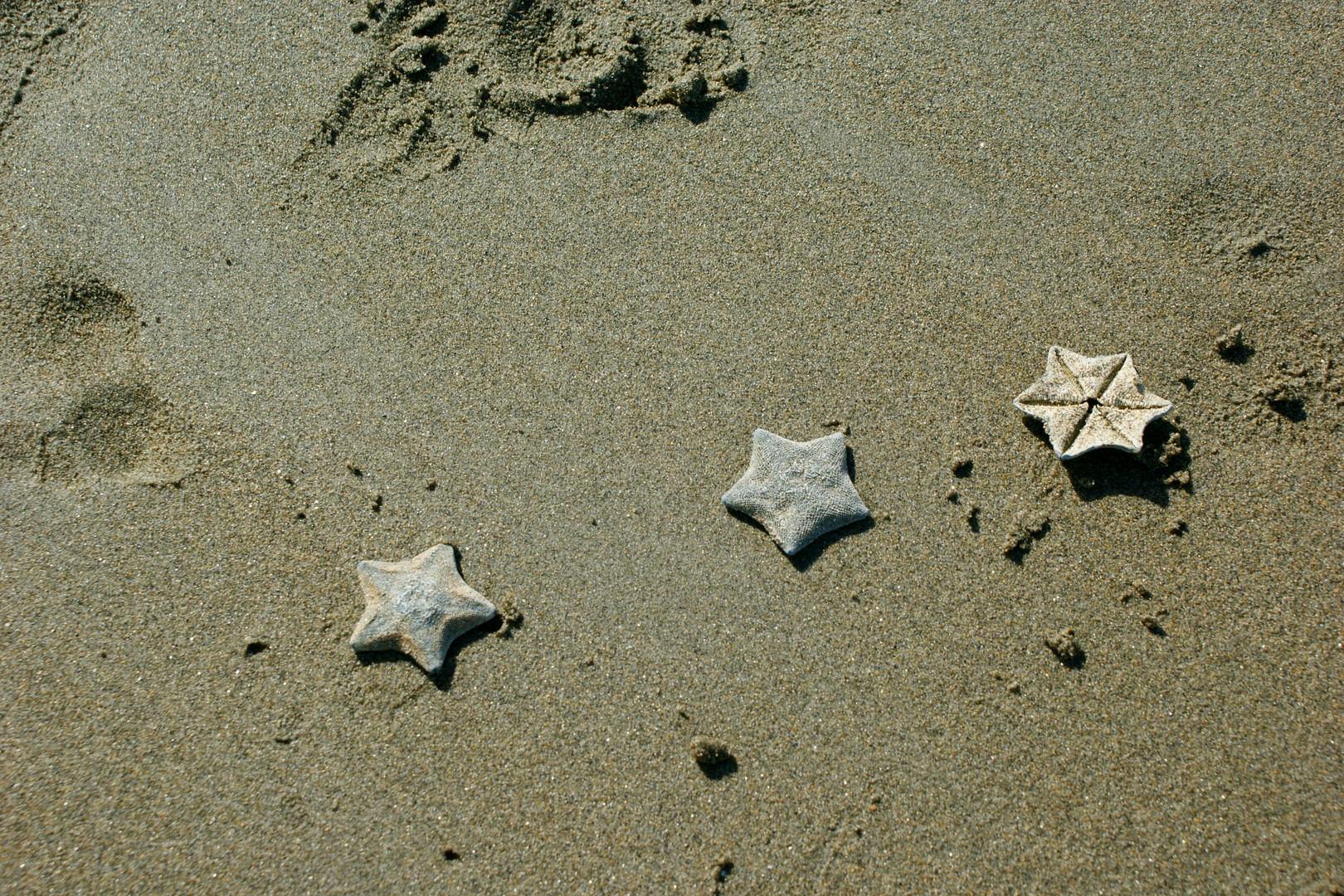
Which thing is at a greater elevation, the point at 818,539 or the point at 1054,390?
the point at 1054,390

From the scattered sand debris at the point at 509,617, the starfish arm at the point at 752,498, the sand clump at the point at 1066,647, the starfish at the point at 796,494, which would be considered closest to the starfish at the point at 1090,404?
the sand clump at the point at 1066,647

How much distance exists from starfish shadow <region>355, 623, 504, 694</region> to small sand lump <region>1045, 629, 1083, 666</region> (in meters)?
1.78

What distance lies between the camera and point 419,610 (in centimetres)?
247

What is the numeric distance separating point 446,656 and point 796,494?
4.15 ft

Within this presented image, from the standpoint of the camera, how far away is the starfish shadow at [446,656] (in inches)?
98.1

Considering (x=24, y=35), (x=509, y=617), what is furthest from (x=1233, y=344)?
(x=24, y=35)

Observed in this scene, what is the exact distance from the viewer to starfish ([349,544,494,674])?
2467 mm

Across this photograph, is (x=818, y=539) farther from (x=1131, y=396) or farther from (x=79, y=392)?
(x=79, y=392)

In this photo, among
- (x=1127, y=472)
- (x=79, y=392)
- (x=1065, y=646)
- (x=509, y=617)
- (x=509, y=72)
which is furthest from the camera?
(x=509, y=72)

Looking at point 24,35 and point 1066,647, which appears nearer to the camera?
point 1066,647

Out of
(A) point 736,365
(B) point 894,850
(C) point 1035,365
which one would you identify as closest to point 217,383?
(A) point 736,365

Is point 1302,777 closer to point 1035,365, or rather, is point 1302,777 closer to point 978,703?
point 978,703

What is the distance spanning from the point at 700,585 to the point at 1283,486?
6.59 ft

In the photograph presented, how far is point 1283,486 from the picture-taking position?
8.61 feet
